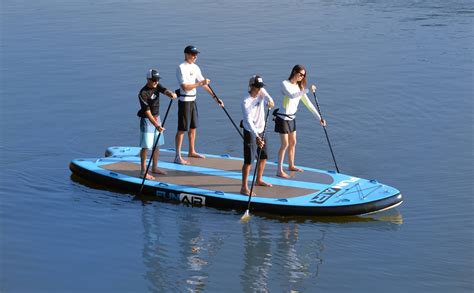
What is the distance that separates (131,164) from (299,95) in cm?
378

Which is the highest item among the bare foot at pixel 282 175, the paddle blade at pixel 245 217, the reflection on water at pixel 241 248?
the bare foot at pixel 282 175

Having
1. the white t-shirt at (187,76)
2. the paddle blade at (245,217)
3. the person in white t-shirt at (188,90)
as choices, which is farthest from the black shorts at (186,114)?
the paddle blade at (245,217)

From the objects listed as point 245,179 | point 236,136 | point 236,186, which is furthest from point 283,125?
point 236,136

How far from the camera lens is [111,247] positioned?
44.7 ft

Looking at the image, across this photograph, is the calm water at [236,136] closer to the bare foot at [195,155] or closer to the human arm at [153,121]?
the human arm at [153,121]

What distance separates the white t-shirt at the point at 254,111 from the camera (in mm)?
14227

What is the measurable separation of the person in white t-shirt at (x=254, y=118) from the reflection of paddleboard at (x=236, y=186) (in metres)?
0.65

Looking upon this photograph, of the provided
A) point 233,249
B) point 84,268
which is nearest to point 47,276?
point 84,268

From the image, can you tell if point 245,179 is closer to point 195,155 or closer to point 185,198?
point 185,198

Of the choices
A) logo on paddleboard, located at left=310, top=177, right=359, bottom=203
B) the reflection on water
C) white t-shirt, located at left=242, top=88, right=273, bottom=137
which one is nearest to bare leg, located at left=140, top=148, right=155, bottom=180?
the reflection on water

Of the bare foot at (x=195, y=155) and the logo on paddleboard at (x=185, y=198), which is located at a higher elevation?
the bare foot at (x=195, y=155)

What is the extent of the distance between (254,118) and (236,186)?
160cm

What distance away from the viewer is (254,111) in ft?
47.0

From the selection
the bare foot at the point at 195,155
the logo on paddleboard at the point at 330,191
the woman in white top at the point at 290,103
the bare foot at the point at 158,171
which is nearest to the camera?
the logo on paddleboard at the point at 330,191
